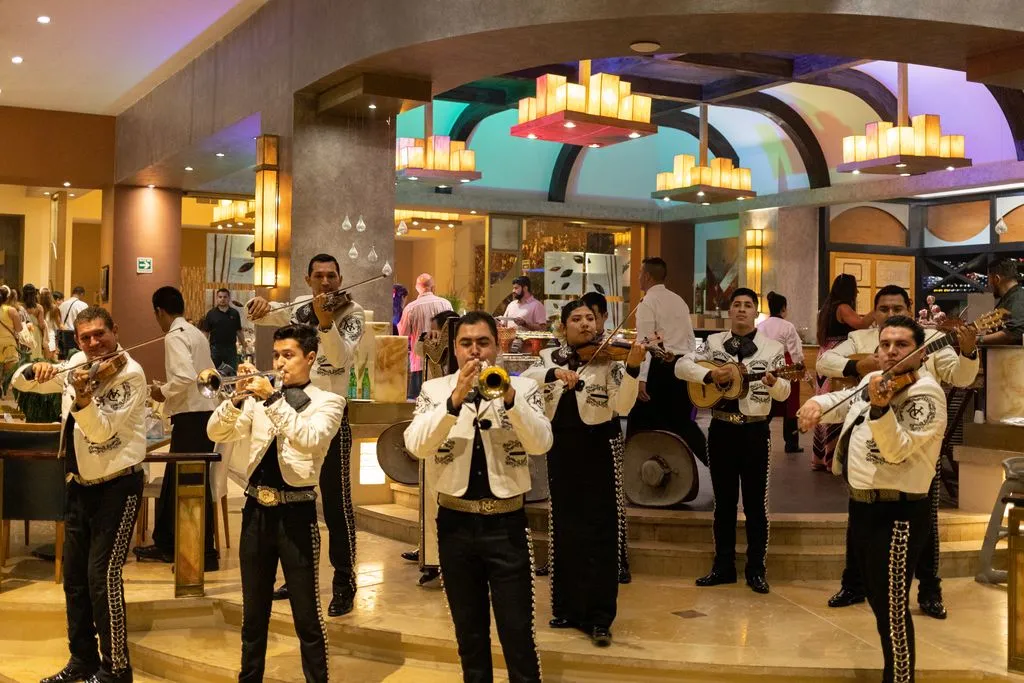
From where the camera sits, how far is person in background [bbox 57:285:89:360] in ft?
42.8

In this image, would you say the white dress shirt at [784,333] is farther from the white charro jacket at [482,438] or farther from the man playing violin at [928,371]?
the white charro jacket at [482,438]

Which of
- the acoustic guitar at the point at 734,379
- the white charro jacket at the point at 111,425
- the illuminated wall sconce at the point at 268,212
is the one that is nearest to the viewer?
the white charro jacket at the point at 111,425

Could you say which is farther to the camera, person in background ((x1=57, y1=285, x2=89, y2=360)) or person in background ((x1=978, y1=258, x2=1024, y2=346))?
person in background ((x1=57, y1=285, x2=89, y2=360))

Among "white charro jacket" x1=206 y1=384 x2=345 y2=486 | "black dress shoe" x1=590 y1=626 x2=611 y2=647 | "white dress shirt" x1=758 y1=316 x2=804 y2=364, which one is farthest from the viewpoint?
"white dress shirt" x1=758 y1=316 x2=804 y2=364

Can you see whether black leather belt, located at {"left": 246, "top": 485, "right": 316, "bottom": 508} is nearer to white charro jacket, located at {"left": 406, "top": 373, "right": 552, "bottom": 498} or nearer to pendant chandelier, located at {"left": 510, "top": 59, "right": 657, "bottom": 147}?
white charro jacket, located at {"left": 406, "top": 373, "right": 552, "bottom": 498}

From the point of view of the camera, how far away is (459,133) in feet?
46.7

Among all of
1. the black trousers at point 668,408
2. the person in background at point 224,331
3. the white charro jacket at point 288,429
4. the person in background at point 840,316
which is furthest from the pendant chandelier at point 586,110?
the white charro jacket at point 288,429

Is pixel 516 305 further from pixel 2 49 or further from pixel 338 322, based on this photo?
pixel 2 49

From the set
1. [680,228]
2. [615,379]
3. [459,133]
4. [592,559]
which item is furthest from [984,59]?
[680,228]

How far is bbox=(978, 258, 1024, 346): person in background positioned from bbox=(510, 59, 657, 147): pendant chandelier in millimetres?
→ 3539

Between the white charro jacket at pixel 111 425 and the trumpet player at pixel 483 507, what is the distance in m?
1.38

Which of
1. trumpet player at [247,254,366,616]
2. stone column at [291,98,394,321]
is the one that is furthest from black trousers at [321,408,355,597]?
stone column at [291,98,394,321]

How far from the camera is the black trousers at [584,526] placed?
4883mm

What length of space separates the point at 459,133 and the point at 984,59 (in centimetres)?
834
